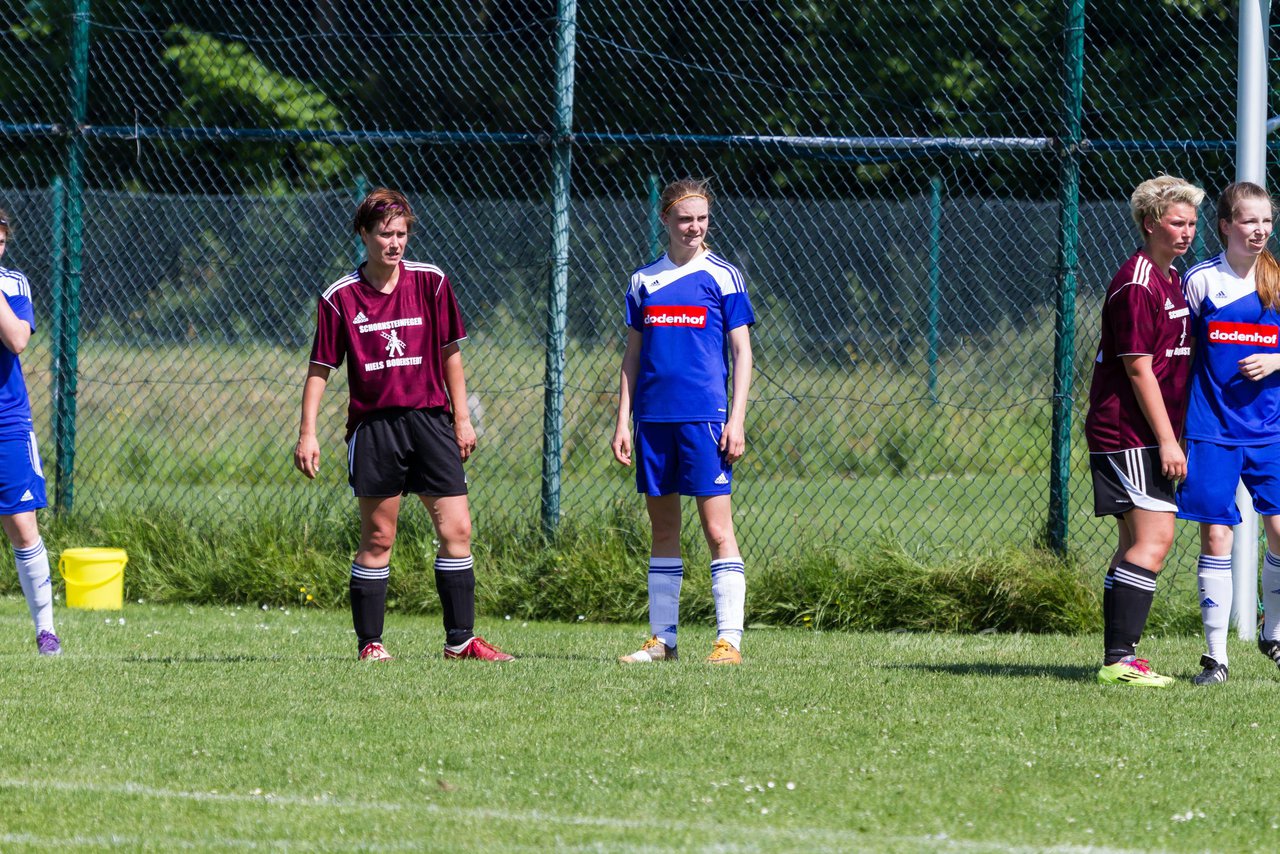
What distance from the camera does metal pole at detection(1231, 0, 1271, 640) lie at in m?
6.86

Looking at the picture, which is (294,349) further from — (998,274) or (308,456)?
(308,456)

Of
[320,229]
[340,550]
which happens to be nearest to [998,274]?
[320,229]

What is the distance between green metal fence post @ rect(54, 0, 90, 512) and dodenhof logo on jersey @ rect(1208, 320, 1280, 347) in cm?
610

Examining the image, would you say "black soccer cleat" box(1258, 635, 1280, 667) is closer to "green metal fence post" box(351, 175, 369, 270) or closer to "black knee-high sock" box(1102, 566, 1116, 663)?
"black knee-high sock" box(1102, 566, 1116, 663)

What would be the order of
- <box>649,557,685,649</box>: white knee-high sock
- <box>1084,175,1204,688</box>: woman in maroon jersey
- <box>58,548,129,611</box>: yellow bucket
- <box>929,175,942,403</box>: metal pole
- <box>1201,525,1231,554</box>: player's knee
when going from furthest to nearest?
<box>929,175,942,403</box>: metal pole < <box>58,548,129,611</box>: yellow bucket < <box>649,557,685,649</box>: white knee-high sock < <box>1201,525,1231,554</box>: player's knee < <box>1084,175,1204,688</box>: woman in maroon jersey

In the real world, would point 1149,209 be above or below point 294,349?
above

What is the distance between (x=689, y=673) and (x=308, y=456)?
64.6 inches

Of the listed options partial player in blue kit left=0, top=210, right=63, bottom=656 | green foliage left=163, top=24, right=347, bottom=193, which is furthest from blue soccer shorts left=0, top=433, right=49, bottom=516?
green foliage left=163, top=24, right=347, bottom=193

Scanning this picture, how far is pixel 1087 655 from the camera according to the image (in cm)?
653

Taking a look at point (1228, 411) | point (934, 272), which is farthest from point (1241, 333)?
point (934, 272)

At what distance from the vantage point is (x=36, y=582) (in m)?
6.68

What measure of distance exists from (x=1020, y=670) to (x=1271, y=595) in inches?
36.3

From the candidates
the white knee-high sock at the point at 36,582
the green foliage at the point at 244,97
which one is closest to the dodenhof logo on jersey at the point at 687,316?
the white knee-high sock at the point at 36,582

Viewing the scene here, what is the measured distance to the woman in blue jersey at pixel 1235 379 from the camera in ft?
18.2
